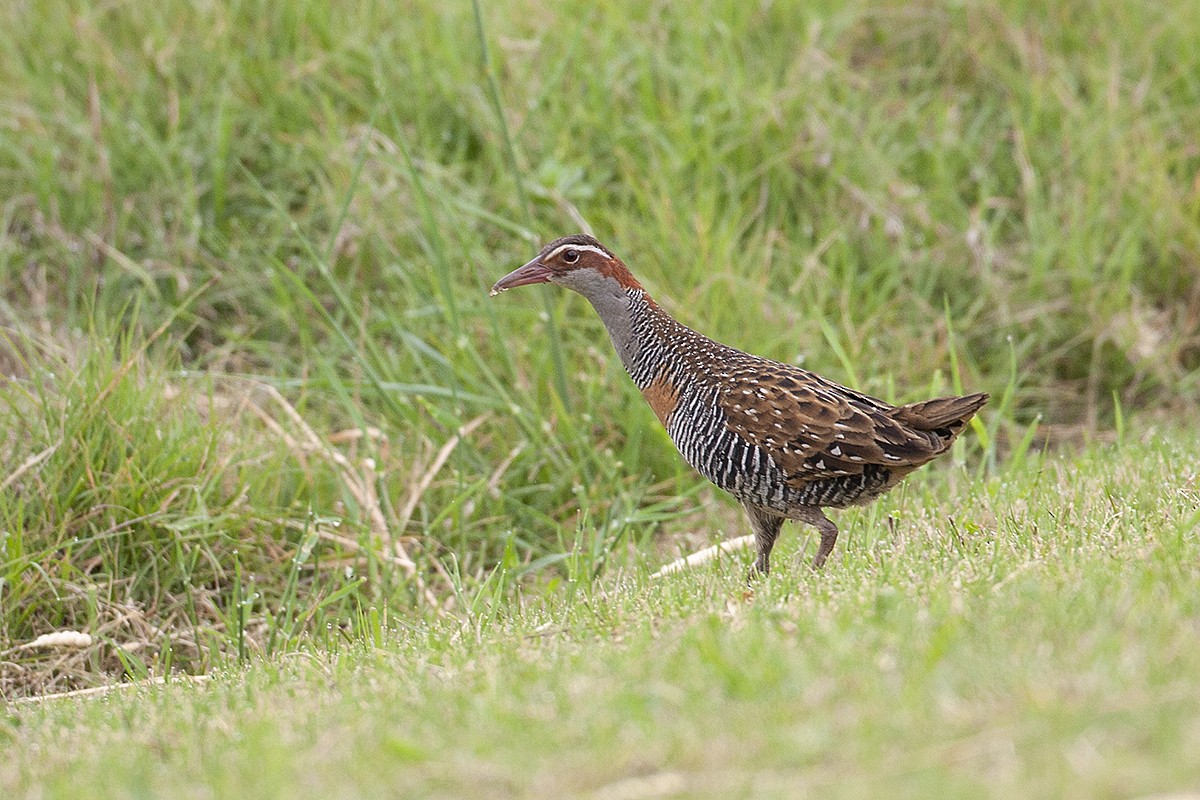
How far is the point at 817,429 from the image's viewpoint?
4.71 m

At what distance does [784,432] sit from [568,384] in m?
2.35

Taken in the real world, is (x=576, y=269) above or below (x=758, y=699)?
above

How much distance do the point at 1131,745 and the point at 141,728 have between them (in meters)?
2.46

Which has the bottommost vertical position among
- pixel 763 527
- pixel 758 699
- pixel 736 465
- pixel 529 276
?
pixel 763 527

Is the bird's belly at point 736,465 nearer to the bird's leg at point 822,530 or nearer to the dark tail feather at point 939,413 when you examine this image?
the bird's leg at point 822,530

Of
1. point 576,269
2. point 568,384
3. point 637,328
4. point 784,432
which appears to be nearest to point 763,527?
point 784,432

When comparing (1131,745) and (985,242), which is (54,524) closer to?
(1131,745)

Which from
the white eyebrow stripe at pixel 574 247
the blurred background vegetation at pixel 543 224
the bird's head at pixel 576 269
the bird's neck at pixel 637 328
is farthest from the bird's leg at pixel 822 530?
the blurred background vegetation at pixel 543 224

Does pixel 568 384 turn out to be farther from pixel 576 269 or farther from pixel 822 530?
pixel 822 530

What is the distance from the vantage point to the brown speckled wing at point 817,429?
4.65m

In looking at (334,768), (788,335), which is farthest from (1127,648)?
(788,335)

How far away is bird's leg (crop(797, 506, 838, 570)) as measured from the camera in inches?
183

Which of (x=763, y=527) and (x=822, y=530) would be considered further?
(x=763, y=527)

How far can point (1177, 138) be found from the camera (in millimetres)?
8398
